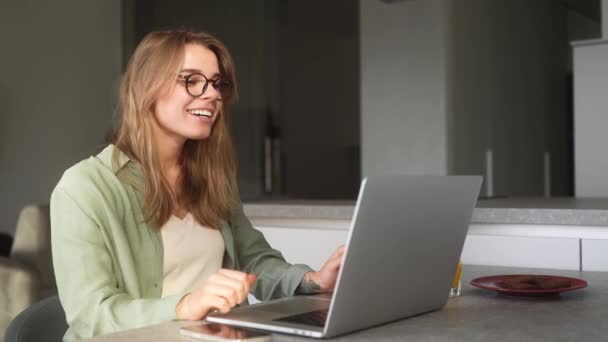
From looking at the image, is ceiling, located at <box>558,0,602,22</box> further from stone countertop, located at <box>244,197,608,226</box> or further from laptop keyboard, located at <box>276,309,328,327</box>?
laptop keyboard, located at <box>276,309,328,327</box>

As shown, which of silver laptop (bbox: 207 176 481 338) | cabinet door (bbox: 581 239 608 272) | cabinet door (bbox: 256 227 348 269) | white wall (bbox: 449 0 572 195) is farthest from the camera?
white wall (bbox: 449 0 572 195)

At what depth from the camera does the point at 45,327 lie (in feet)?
4.15

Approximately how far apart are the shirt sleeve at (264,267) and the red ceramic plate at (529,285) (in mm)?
332

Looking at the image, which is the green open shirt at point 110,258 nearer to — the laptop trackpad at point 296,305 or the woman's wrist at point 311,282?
the woman's wrist at point 311,282

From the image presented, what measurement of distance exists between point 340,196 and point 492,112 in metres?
1.23

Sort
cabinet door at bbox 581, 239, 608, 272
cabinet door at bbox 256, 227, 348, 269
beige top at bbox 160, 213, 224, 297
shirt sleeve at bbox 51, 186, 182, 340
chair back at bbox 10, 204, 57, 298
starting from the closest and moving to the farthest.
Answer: shirt sleeve at bbox 51, 186, 182, 340
beige top at bbox 160, 213, 224, 297
cabinet door at bbox 581, 239, 608, 272
cabinet door at bbox 256, 227, 348, 269
chair back at bbox 10, 204, 57, 298

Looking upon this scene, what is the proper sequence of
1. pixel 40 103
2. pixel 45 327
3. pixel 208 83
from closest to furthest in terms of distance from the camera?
pixel 45 327, pixel 208 83, pixel 40 103

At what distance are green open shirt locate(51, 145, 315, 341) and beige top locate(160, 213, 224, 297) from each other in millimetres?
30

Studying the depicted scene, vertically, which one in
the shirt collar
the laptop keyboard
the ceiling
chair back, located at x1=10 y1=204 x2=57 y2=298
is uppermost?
the ceiling

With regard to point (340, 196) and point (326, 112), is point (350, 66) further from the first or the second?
point (340, 196)

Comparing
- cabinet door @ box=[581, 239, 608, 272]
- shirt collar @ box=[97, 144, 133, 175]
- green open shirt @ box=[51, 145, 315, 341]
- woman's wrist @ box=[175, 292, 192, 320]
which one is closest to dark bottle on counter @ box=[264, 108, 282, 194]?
cabinet door @ box=[581, 239, 608, 272]

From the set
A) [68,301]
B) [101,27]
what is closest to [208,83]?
[68,301]

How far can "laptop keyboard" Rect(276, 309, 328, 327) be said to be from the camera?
3.34ft

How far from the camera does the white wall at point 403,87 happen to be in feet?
14.5
